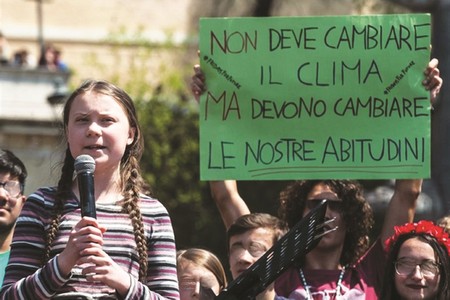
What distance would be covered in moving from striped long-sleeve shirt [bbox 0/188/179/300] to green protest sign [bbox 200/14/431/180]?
5.32 ft

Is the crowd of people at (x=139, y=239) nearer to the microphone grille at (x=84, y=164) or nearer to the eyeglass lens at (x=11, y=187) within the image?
the eyeglass lens at (x=11, y=187)

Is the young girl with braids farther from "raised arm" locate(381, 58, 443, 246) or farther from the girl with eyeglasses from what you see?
"raised arm" locate(381, 58, 443, 246)

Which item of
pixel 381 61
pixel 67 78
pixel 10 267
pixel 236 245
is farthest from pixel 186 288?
pixel 67 78

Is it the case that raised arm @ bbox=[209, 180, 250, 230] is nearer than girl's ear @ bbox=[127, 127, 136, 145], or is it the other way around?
girl's ear @ bbox=[127, 127, 136, 145]

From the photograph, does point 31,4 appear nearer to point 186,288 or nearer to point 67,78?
point 67,78

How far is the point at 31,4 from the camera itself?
3966cm

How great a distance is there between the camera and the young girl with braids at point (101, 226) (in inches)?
211

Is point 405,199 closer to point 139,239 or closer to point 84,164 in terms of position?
point 139,239

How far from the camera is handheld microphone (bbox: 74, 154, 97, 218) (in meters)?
5.19

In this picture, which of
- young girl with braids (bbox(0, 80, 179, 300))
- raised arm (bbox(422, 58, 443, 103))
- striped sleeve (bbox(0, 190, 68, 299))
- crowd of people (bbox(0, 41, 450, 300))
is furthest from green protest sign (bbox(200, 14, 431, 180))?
striped sleeve (bbox(0, 190, 68, 299))

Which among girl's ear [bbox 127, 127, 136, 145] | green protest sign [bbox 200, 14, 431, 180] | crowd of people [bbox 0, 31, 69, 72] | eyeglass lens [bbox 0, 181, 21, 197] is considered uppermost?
crowd of people [bbox 0, 31, 69, 72]

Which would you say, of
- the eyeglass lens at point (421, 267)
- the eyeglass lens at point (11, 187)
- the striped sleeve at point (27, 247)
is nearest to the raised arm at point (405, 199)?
the eyeglass lens at point (421, 267)

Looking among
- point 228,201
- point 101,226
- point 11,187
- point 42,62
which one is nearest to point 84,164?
point 101,226

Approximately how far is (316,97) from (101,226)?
225 centimetres
